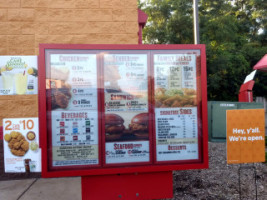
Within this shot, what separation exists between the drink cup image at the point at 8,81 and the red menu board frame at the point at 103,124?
Result: 646mm

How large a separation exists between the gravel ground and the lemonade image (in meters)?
3.01

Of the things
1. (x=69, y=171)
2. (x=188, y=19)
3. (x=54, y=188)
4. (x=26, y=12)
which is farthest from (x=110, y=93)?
(x=188, y=19)

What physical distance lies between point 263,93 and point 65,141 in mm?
18629

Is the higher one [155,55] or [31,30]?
[31,30]

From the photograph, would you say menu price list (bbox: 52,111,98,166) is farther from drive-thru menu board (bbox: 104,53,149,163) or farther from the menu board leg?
the menu board leg

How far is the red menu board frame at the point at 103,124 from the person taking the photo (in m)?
3.37

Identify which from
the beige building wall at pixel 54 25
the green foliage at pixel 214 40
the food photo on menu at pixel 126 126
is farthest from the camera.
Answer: the green foliage at pixel 214 40

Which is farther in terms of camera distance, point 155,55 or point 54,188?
point 54,188

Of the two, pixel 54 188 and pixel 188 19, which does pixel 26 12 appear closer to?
pixel 54 188

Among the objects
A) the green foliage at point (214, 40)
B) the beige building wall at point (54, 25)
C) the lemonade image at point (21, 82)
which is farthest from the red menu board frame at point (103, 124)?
the green foliage at point (214, 40)

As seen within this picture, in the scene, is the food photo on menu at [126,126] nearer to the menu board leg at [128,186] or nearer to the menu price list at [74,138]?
the menu price list at [74,138]

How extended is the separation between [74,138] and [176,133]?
146cm

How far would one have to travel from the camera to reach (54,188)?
4.86m

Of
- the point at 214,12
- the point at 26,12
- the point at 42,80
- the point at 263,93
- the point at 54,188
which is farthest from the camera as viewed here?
the point at 214,12
